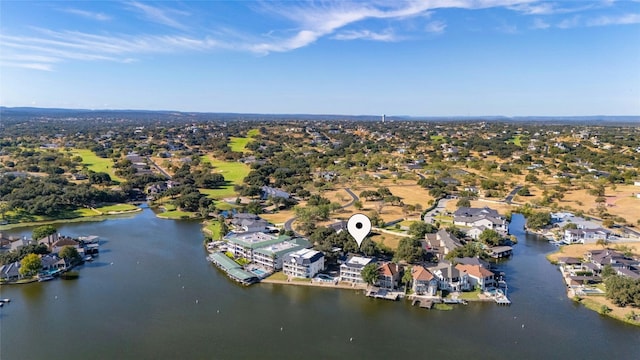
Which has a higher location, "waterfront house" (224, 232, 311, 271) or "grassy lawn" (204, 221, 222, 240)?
"waterfront house" (224, 232, 311, 271)

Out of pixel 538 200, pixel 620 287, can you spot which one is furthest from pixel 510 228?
pixel 620 287

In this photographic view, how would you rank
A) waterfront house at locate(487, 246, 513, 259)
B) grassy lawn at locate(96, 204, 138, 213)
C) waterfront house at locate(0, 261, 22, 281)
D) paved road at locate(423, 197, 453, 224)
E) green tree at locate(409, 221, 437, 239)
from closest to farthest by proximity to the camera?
waterfront house at locate(0, 261, 22, 281), waterfront house at locate(487, 246, 513, 259), green tree at locate(409, 221, 437, 239), paved road at locate(423, 197, 453, 224), grassy lawn at locate(96, 204, 138, 213)

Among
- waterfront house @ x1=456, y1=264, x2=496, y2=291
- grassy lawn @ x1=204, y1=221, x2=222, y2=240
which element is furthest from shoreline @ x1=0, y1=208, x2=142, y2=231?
waterfront house @ x1=456, y1=264, x2=496, y2=291

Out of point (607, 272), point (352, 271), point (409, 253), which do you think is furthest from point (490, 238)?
point (352, 271)

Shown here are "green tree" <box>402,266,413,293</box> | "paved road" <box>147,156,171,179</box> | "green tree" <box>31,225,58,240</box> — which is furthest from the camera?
"paved road" <box>147,156,171,179</box>

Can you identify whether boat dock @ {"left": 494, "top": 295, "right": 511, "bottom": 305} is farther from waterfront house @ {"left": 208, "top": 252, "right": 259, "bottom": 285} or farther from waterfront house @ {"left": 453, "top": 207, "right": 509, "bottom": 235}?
waterfront house @ {"left": 208, "top": 252, "right": 259, "bottom": 285}

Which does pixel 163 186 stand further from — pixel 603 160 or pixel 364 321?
pixel 603 160

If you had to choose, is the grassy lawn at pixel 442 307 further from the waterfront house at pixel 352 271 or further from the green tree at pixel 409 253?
the green tree at pixel 409 253
